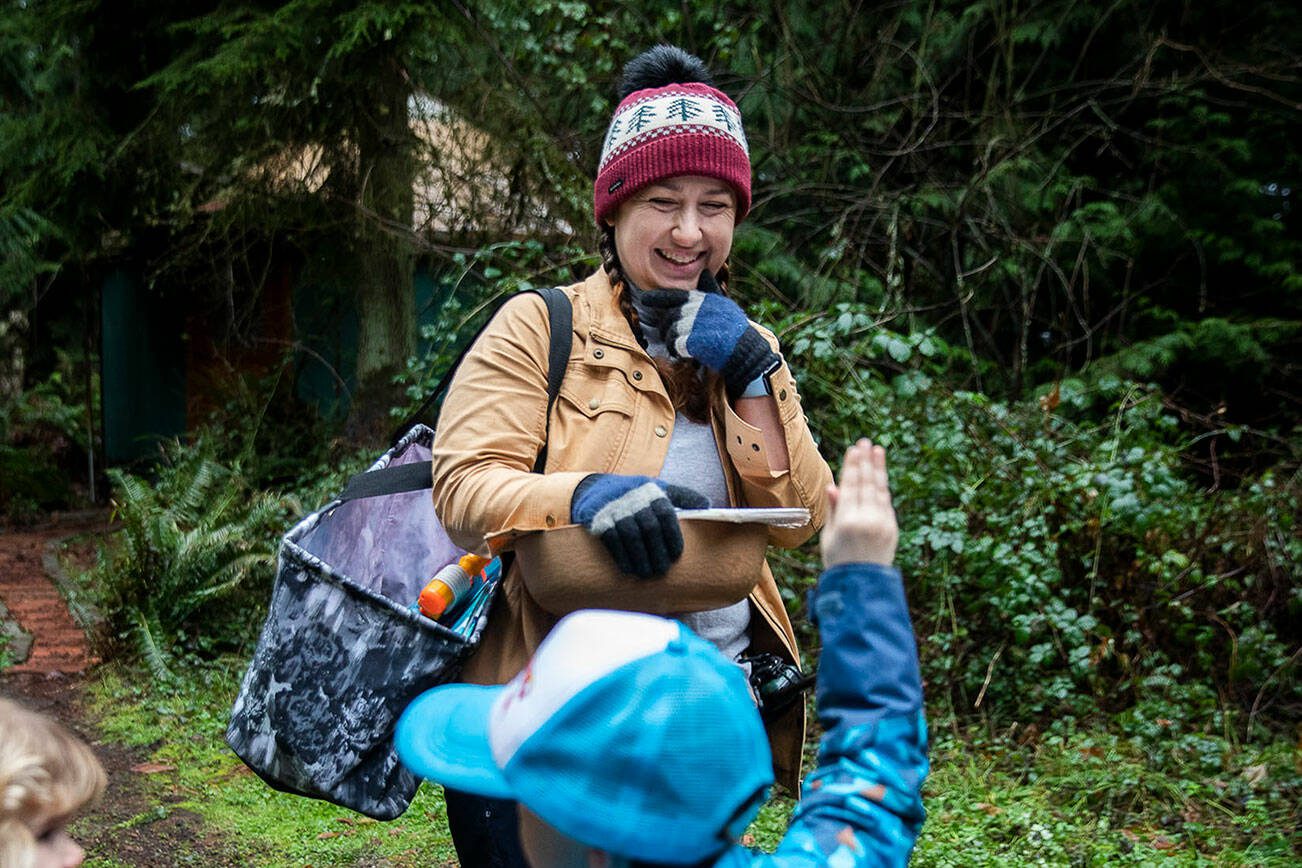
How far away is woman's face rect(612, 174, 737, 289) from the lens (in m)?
2.16

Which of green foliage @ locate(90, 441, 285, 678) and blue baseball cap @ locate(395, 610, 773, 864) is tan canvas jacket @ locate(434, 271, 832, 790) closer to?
blue baseball cap @ locate(395, 610, 773, 864)

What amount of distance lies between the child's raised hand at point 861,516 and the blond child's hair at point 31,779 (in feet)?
3.62

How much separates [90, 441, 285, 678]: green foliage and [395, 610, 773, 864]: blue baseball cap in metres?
5.34

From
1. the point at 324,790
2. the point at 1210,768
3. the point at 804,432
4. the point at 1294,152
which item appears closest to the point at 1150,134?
the point at 1294,152

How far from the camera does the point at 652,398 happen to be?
6.88 ft

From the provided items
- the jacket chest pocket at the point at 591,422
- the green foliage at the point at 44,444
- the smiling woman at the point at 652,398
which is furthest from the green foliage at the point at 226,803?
the green foliage at the point at 44,444

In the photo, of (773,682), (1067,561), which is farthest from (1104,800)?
(773,682)

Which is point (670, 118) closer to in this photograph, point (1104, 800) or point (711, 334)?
point (711, 334)

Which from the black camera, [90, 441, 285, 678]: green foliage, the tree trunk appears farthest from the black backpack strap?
the tree trunk

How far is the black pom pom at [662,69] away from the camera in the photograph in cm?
224

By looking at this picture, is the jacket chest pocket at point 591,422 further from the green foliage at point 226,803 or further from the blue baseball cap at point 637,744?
the green foliage at point 226,803

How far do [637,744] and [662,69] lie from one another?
1467 mm

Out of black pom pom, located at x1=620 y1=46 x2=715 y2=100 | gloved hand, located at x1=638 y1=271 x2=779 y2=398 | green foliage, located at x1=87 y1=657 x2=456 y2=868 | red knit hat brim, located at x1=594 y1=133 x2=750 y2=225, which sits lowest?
green foliage, located at x1=87 y1=657 x2=456 y2=868

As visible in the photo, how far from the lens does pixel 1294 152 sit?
8.41 meters
